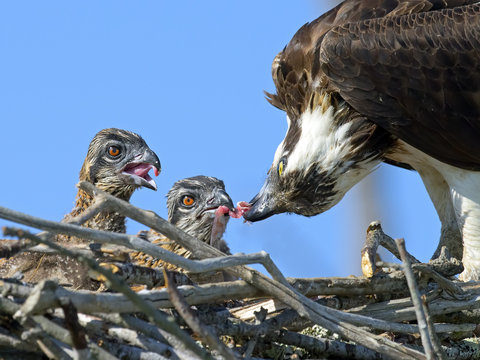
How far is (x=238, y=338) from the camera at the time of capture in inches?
173

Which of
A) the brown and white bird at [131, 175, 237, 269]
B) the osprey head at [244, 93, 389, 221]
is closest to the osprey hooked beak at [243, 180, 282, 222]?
the osprey head at [244, 93, 389, 221]

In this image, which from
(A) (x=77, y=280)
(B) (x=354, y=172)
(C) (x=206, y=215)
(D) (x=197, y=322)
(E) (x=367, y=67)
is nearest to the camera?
(D) (x=197, y=322)

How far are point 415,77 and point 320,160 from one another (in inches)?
35.1

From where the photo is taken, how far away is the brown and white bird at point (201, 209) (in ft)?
22.2

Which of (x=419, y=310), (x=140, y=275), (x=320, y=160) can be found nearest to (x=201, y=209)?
(x=320, y=160)

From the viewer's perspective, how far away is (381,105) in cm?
589

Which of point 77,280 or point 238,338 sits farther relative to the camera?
point 77,280

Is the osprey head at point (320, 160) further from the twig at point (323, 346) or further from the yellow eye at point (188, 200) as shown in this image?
the twig at point (323, 346)

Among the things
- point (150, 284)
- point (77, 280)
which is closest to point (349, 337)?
point (150, 284)

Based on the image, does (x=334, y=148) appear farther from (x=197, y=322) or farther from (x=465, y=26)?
(x=197, y=322)

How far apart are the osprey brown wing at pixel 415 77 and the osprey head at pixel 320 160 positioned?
0.73ft

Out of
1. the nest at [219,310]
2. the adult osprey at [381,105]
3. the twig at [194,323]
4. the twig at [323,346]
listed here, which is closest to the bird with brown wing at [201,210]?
the adult osprey at [381,105]

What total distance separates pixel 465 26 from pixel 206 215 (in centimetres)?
241

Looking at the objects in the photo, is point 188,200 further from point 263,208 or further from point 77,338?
point 77,338
